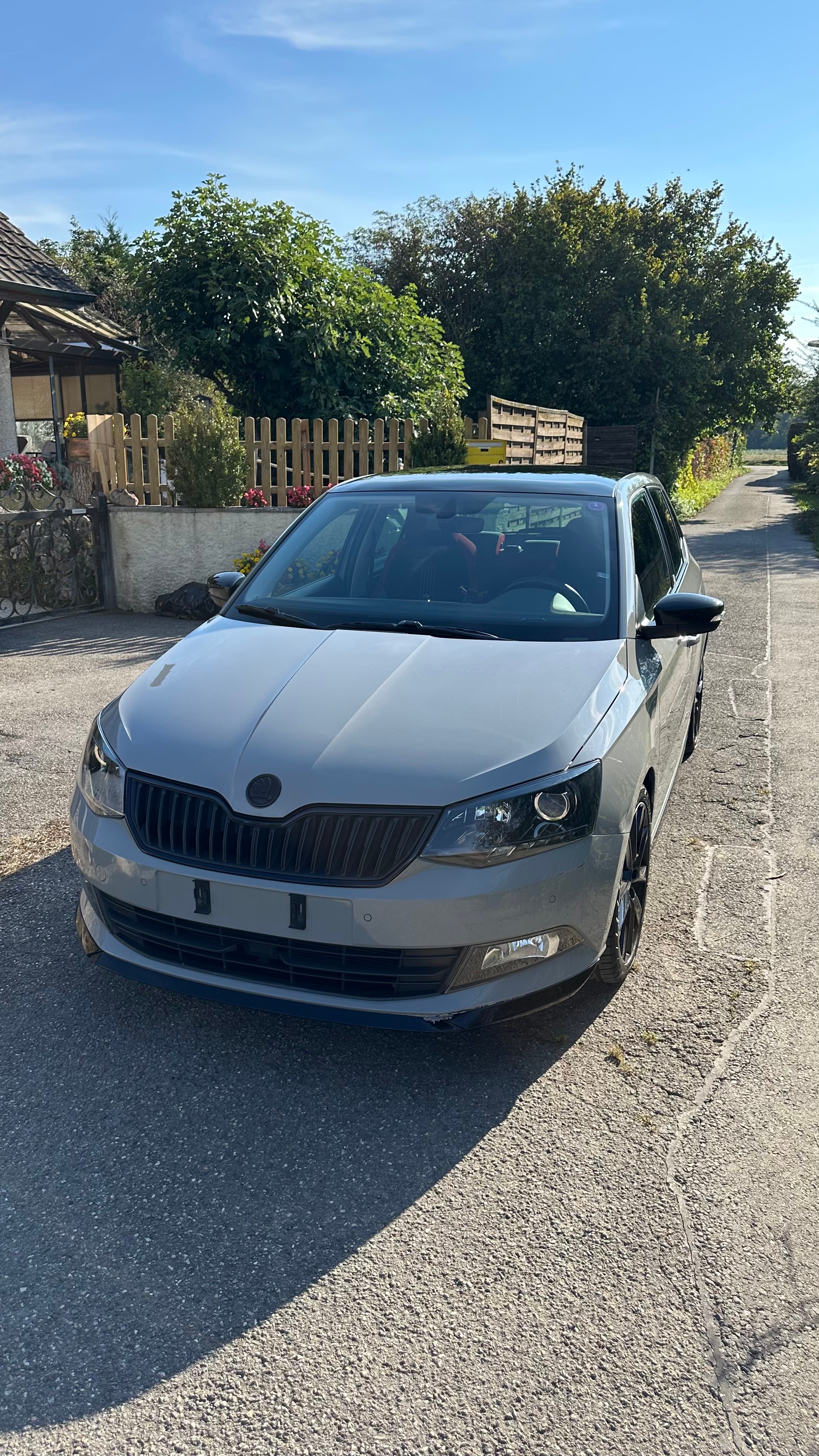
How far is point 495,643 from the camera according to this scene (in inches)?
146

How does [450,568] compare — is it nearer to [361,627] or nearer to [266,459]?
[361,627]

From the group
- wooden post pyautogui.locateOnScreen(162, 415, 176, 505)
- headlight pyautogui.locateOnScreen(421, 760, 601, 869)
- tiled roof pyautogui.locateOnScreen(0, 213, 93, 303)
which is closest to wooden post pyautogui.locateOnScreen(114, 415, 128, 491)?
wooden post pyautogui.locateOnScreen(162, 415, 176, 505)

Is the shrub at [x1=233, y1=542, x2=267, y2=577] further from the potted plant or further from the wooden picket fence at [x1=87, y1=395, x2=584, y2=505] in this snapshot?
the potted plant

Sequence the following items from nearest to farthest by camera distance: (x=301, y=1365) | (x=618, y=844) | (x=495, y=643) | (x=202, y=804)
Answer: (x=301, y=1365)
(x=202, y=804)
(x=618, y=844)
(x=495, y=643)

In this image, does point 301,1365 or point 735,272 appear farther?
point 735,272

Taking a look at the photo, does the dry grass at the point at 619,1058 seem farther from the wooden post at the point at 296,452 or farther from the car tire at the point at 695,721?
the wooden post at the point at 296,452

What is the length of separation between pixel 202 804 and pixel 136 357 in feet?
66.0

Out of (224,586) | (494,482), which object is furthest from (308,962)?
(494,482)

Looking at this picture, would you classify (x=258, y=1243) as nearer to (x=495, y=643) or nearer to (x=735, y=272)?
(x=495, y=643)

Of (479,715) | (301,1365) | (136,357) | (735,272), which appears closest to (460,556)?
(479,715)

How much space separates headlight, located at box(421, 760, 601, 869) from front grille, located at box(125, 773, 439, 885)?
0.22ft

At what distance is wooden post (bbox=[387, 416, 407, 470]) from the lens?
11953 millimetres

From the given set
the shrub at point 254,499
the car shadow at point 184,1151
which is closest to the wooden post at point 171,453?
the shrub at point 254,499

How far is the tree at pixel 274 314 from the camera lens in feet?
47.8
